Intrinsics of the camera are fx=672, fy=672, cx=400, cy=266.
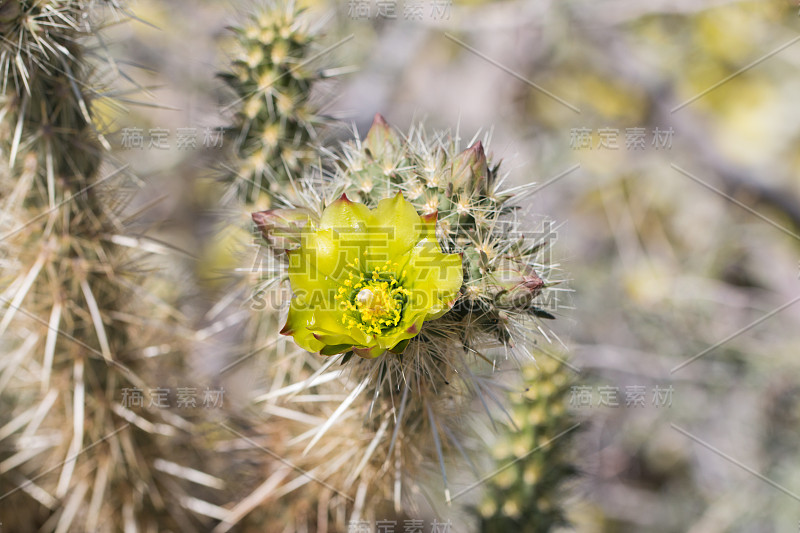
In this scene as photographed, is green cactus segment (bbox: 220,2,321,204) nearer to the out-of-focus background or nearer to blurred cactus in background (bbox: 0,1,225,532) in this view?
blurred cactus in background (bbox: 0,1,225,532)

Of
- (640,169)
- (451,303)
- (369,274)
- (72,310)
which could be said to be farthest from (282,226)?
(640,169)

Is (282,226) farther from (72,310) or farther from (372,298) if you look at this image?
(72,310)

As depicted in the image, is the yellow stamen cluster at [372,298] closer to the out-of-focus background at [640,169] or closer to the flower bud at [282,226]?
the flower bud at [282,226]

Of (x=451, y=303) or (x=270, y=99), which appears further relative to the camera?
(x=270, y=99)

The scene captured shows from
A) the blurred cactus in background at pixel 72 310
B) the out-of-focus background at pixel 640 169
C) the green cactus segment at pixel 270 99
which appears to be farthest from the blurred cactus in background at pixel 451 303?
the out-of-focus background at pixel 640 169

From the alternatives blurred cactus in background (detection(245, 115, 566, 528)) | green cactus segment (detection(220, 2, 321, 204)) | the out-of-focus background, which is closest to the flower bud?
blurred cactus in background (detection(245, 115, 566, 528))

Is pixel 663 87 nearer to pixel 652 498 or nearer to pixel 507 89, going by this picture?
pixel 507 89

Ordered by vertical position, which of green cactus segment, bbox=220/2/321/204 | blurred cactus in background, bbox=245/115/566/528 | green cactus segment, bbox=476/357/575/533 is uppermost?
green cactus segment, bbox=220/2/321/204
